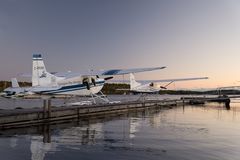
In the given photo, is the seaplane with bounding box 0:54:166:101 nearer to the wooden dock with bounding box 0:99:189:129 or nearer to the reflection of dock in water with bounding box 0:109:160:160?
the wooden dock with bounding box 0:99:189:129

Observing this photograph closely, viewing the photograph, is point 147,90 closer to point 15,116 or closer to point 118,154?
point 15,116

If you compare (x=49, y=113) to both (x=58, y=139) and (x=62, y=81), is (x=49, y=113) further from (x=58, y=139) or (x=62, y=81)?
(x=62, y=81)

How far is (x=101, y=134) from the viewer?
15398mm

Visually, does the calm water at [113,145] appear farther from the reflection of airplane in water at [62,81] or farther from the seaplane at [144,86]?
the seaplane at [144,86]

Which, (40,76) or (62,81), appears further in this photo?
(62,81)

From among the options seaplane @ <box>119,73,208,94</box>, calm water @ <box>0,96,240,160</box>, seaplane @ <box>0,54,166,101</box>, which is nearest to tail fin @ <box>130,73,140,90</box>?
seaplane @ <box>119,73,208,94</box>

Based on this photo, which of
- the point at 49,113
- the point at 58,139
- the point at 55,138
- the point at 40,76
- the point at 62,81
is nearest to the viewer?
the point at 58,139

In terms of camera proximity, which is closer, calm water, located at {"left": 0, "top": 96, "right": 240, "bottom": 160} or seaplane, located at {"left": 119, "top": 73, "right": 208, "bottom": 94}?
calm water, located at {"left": 0, "top": 96, "right": 240, "bottom": 160}

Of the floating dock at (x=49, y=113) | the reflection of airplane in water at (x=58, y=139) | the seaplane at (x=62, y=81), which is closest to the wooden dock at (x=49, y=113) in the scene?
the floating dock at (x=49, y=113)

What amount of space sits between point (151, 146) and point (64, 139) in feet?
11.1

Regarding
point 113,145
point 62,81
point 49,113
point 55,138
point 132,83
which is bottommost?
point 113,145

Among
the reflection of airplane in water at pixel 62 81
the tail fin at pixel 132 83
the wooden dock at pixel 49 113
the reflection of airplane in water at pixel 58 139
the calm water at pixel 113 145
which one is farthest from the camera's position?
the tail fin at pixel 132 83

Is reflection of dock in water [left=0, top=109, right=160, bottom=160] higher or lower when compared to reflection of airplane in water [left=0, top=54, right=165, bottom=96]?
lower

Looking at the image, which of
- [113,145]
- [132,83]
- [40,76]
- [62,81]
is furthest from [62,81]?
[132,83]
